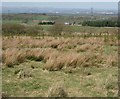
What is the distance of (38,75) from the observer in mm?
9688

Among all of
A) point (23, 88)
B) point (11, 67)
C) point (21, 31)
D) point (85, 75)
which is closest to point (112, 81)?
point (85, 75)

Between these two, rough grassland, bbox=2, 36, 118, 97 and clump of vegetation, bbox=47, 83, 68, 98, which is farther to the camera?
rough grassland, bbox=2, 36, 118, 97

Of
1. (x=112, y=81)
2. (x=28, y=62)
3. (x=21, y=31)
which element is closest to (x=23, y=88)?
(x=112, y=81)

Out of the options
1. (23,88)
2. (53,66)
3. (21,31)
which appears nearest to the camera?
(23,88)

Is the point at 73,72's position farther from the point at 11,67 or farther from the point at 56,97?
the point at 56,97

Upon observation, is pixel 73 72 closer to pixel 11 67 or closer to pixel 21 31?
pixel 11 67

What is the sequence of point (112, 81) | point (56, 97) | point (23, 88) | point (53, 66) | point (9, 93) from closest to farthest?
point (56, 97) → point (9, 93) → point (23, 88) → point (112, 81) → point (53, 66)

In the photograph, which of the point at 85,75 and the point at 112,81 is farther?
the point at 85,75

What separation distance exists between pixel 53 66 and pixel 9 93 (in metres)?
3.39

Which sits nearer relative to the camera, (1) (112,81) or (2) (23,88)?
(2) (23,88)

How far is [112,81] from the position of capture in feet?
28.0

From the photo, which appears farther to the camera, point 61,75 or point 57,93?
point 61,75

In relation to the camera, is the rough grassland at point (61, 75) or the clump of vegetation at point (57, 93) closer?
the clump of vegetation at point (57, 93)

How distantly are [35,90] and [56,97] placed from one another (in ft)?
3.70
